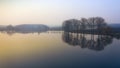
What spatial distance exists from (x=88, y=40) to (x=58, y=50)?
28 cm

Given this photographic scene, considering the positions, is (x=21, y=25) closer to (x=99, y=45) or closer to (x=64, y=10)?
(x=64, y=10)

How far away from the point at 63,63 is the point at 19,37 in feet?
1.52

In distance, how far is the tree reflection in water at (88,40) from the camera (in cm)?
180

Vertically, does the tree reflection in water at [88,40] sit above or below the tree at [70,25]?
below

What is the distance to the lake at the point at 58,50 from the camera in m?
1.78

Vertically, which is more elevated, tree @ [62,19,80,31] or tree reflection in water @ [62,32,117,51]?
tree @ [62,19,80,31]

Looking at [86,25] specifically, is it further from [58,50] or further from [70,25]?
[58,50]

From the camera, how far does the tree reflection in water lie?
180cm

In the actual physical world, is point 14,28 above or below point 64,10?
below

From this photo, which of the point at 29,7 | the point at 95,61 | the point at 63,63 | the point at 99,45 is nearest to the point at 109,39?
the point at 99,45

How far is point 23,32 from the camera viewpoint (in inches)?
74.6

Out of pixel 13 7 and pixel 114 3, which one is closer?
pixel 114 3

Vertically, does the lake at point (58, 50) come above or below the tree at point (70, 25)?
below

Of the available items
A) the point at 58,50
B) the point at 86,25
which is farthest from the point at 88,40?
the point at 58,50
